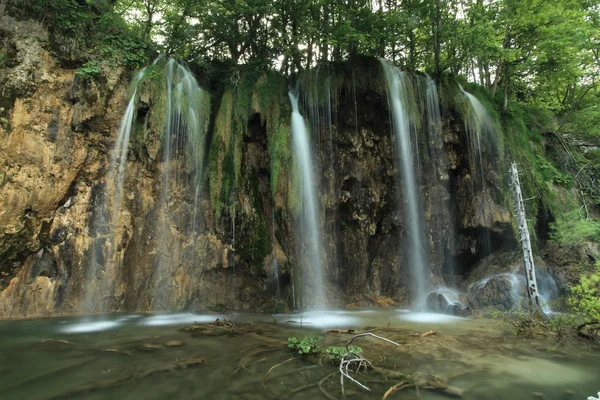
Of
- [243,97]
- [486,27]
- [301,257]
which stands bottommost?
[301,257]

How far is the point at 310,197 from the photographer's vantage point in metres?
11.3

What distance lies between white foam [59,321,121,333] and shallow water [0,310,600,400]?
0.02 m

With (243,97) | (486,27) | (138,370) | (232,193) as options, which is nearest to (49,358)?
(138,370)

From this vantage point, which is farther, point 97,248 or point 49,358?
point 97,248

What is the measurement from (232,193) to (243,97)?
11.2 ft

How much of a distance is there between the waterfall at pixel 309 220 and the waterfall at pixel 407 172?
11.4 feet

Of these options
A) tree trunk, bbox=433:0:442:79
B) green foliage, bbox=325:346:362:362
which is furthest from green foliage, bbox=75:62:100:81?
tree trunk, bbox=433:0:442:79

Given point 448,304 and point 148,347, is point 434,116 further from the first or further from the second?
point 148,347

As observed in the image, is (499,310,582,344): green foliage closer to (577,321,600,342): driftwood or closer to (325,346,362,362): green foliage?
(577,321,600,342): driftwood

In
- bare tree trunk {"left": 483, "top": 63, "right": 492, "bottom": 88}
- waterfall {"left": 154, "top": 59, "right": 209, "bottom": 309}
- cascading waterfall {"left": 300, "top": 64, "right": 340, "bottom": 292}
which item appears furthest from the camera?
bare tree trunk {"left": 483, "top": 63, "right": 492, "bottom": 88}

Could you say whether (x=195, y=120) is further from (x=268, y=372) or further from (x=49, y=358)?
(x=268, y=372)

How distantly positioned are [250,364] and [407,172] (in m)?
9.65

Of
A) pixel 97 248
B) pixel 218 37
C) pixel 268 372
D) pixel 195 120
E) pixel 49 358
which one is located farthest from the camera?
pixel 218 37

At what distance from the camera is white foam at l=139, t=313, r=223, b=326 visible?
762 cm
